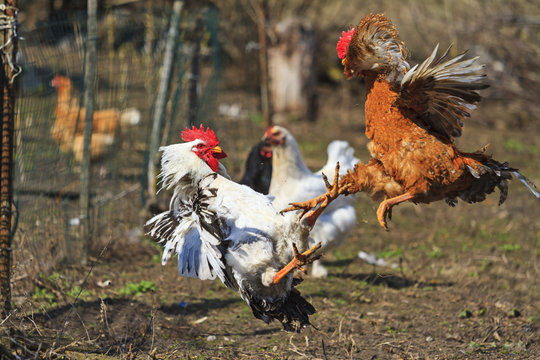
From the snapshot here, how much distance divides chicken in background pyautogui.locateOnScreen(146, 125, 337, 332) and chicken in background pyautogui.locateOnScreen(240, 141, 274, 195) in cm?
182

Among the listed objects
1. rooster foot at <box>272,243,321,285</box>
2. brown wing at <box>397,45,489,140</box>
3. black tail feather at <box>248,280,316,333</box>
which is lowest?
black tail feather at <box>248,280,316,333</box>

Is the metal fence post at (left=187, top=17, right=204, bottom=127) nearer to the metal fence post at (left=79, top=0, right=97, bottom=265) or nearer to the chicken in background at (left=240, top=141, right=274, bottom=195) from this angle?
the chicken in background at (left=240, top=141, right=274, bottom=195)

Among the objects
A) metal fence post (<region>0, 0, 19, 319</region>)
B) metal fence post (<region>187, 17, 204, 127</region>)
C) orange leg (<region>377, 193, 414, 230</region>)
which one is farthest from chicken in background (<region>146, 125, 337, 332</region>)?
metal fence post (<region>187, 17, 204, 127</region>)

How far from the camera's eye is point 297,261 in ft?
10.9

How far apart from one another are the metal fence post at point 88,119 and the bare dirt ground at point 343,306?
0.28m

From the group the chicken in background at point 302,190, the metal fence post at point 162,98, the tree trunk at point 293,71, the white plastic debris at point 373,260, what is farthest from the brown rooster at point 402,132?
the tree trunk at point 293,71

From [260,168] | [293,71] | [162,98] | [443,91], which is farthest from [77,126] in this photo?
[293,71]

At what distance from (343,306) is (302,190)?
1164 millimetres

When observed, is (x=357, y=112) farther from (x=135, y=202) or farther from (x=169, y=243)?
(x=169, y=243)

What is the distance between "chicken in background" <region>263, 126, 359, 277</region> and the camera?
5277mm

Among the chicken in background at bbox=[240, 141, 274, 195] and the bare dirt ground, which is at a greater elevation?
the chicken in background at bbox=[240, 141, 274, 195]

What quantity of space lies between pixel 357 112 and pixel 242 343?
34.4ft

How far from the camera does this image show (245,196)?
3645mm

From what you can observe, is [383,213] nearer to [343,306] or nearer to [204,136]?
[204,136]
